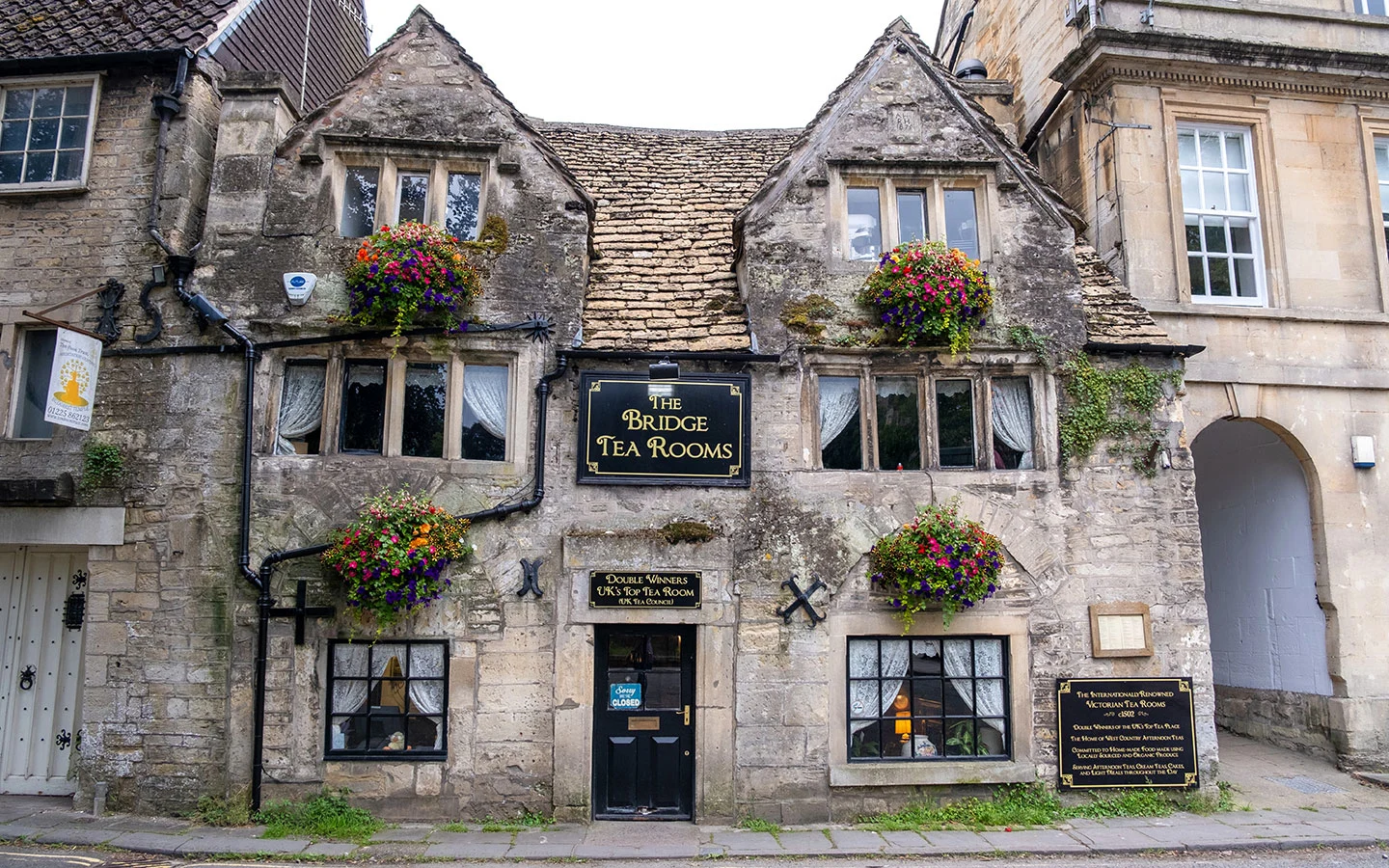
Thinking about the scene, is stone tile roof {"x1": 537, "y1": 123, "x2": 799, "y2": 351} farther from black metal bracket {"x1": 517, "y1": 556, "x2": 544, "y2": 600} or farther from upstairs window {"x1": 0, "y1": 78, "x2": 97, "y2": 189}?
upstairs window {"x1": 0, "y1": 78, "x2": 97, "y2": 189}

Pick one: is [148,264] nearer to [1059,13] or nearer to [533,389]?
[533,389]

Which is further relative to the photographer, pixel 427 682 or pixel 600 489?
pixel 600 489

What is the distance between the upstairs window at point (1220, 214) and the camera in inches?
535

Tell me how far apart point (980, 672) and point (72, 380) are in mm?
10862

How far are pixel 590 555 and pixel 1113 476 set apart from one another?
643cm

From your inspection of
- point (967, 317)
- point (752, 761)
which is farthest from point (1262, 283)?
point (752, 761)

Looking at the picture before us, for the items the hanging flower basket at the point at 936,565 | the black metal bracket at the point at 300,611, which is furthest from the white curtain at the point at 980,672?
the black metal bracket at the point at 300,611

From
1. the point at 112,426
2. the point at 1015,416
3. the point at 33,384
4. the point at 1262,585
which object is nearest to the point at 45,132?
the point at 33,384

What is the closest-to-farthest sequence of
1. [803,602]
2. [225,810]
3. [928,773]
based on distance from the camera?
[225,810], [928,773], [803,602]

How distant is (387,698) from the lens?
1054 centimetres

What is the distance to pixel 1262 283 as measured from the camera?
13.5 metres

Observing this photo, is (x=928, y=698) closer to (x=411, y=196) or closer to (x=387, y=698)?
(x=387, y=698)

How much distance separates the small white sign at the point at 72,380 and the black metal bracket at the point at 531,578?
512cm

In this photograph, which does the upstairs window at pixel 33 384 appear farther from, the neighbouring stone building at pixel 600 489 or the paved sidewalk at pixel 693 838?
the paved sidewalk at pixel 693 838
